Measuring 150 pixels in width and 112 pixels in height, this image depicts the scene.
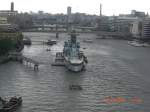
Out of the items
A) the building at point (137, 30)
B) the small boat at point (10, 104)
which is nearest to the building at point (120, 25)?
the building at point (137, 30)

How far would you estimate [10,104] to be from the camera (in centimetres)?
931

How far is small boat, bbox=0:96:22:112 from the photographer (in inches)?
355

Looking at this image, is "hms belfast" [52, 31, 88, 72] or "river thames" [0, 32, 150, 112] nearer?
"river thames" [0, 32, 150, 112]

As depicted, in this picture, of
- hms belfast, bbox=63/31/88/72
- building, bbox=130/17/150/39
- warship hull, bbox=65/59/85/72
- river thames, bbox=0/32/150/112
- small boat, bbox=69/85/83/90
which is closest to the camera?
river thames, bbox=0/32/150/112

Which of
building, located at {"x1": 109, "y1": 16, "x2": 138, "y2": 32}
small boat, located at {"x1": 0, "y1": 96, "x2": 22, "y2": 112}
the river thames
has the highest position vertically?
small boat, located at {"x1": 0, "y1": 96, "x2": 22, "y2": 112}

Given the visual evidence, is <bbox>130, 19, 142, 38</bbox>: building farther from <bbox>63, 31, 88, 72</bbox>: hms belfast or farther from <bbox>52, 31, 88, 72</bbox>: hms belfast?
<bbox>63, 31, 88, 72</bbox>: hms belfast

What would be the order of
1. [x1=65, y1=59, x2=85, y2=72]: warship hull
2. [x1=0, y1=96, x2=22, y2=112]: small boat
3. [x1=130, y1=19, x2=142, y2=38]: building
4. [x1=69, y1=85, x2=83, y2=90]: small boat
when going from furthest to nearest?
[x1=130, y1=19, x2=142, y2=38]: building, [x1=65, y1=59, x2=85, y2=72]: warship hull, [x1=69, y1=85, x2=83, y2=90]: small boat, [x1=0, y1=96, x2=22, y2=112]: small boat

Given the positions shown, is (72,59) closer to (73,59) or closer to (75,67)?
(73,59)

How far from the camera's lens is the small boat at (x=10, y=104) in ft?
29.6

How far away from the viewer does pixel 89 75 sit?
13.9m

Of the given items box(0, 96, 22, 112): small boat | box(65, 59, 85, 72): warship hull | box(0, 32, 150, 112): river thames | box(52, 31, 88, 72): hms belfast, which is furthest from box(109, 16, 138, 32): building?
box(0, 96, 22, 112): small boat

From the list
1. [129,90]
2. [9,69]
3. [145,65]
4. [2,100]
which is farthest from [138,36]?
[2,100]

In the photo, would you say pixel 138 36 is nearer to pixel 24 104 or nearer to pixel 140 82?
pixel 140 82

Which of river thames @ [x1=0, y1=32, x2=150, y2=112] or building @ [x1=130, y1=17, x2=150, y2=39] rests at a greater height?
river thames @ [x1=0, y1=32, x2=150, y2=112]
